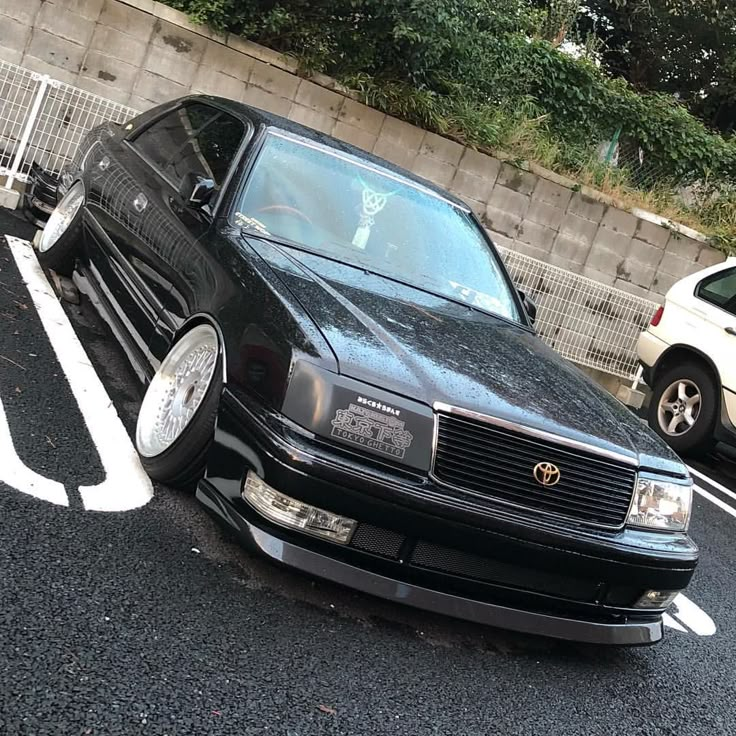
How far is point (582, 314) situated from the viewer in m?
8.42

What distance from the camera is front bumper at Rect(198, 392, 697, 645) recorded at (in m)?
2.44

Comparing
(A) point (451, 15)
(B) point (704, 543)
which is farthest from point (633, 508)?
(A) point (451, 15)

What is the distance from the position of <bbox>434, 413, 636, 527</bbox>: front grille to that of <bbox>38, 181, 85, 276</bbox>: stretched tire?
3043mm

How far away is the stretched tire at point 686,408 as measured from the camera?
641cm

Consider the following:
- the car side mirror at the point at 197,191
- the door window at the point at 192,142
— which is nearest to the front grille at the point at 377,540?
the car side mirror at the point at 197,191

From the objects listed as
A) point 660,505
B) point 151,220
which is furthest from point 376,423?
point 151,220

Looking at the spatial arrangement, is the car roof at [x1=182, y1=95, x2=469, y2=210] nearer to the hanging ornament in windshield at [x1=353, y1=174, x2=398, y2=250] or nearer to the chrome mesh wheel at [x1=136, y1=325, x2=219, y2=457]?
the hanging ornament in windshield at [x1=353, y1=174, x2=398, y2=250]

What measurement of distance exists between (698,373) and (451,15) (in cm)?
490

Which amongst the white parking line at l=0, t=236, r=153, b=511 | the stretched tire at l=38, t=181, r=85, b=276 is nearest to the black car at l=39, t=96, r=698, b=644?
the white parking line at l=0, t=236, r=153, b=511

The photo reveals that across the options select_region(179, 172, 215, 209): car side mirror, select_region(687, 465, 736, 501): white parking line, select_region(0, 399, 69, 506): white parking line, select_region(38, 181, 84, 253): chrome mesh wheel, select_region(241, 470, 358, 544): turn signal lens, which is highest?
select_region(179, 172, 215, 209): car side mirror

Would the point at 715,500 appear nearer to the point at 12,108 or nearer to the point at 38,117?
the point at 38,117

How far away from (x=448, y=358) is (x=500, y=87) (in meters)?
8.50

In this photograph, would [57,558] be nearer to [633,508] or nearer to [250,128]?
[633,508]

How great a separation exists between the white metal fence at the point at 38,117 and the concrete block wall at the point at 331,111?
178 cm
